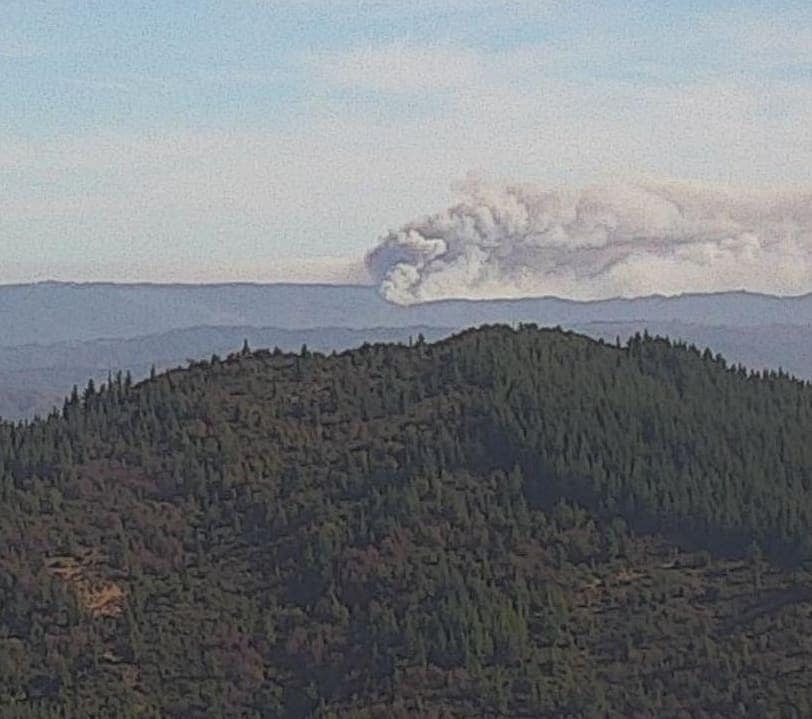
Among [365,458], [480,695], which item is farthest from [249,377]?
[480,695]

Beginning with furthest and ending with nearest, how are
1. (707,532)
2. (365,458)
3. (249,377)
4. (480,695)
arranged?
1. (249,377)
2. (365,458)
3. (707,532)
4. (480,695)

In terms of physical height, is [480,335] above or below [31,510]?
above

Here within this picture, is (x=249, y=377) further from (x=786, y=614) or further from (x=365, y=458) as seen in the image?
(x=786, y=614)

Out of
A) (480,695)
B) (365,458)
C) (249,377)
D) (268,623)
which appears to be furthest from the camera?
(249,377)

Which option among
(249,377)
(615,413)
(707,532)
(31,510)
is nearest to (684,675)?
(707,532)

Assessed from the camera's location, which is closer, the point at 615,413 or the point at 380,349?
the point at 615,413

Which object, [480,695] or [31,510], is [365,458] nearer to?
[31,510]

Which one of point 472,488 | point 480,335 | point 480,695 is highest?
point 480,335
